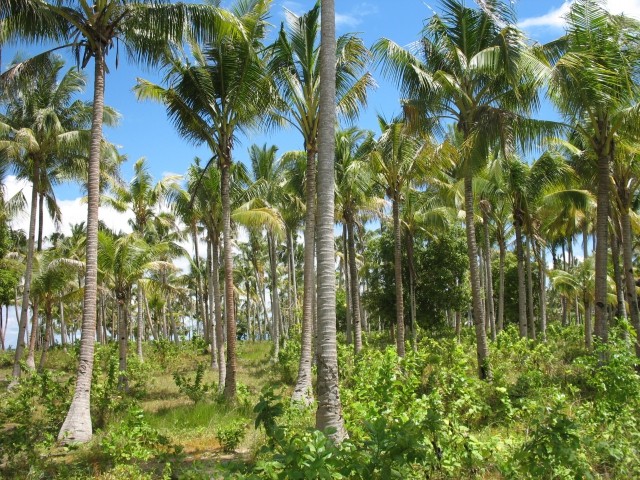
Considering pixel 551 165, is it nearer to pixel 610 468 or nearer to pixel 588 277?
pixel 588 277

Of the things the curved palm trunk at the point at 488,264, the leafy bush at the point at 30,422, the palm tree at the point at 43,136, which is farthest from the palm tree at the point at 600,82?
the palm tree at the point at 43,136

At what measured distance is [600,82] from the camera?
37.8ft

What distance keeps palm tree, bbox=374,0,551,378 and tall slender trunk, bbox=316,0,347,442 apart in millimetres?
5939

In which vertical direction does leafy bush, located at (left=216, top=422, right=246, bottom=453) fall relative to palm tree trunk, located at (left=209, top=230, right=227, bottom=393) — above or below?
below

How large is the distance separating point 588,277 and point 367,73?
12.4 meters

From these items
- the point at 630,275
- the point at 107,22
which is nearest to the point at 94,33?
the point at 107,22

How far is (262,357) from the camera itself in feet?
92.1

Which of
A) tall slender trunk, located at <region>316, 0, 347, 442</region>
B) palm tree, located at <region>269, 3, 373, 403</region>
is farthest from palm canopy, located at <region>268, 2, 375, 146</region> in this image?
tall slender trunk, located at <region>316, 0, 347, 442</region>

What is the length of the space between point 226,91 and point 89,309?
678cm

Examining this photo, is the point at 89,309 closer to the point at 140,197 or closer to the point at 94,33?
the point at 94,33

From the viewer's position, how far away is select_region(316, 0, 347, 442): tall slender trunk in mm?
6598

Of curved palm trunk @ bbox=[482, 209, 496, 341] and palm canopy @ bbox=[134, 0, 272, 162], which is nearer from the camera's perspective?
palm canopy @ bbox=[134, 0, 272, 162]

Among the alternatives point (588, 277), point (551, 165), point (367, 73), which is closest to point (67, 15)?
point (367, 73)

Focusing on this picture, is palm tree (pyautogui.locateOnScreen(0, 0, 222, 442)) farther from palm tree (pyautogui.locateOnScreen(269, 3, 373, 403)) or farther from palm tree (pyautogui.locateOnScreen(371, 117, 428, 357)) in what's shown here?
palm tree (pyautogui.locateOnScreen(371, 117, 428, 357))
